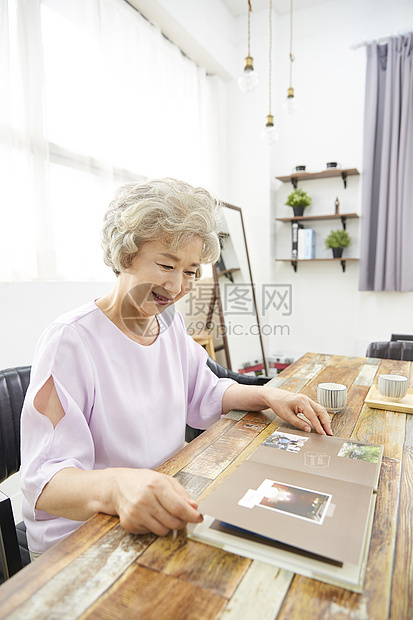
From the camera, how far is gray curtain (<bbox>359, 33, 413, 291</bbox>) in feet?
11.0

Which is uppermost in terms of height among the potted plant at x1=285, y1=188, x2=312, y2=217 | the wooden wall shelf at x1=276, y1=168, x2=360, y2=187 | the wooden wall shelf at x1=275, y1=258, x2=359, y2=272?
the wooden wall shelf at x1=276, y1=168, x2=360, y2=187

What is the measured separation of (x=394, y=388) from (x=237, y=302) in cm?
252

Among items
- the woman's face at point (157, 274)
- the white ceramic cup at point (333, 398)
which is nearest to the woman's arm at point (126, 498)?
the woman's face at point (157, 274)

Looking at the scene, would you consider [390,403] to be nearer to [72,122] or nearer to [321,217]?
[72,122]

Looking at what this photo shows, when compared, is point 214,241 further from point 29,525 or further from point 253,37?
point 253,37

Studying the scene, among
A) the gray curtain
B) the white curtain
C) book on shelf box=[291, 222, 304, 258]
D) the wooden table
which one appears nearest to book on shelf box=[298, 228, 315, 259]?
book on shelf box=[291, 222, 304, 258]

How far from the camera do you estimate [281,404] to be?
1128 millimetres

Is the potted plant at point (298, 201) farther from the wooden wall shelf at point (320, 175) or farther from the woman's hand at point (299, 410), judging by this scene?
the woman's hand at point (299, 410)

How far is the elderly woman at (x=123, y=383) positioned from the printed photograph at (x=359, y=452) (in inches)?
3.5

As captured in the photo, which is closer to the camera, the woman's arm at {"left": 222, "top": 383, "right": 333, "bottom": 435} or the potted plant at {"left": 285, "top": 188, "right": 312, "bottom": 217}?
the woman's arm at {"left": 222, "top": 383, "right": 333, "bottom": 435}

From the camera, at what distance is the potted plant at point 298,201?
3738mm

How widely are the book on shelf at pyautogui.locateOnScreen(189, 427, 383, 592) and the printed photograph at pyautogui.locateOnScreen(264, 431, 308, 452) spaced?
0.11 ft

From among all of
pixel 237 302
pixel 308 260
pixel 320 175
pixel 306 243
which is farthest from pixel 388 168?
pixel 237 302

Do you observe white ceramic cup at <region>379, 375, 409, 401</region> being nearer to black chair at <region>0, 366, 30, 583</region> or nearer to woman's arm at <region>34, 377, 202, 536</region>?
woman's arm at <region>34, 377, 202, 536</region>
